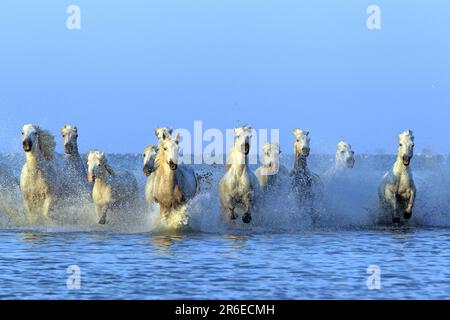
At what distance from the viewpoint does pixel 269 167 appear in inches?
982

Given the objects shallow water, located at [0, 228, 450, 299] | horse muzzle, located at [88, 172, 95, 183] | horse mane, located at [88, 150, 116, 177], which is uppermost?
horse mane, located at [88, 150, 116, 177]

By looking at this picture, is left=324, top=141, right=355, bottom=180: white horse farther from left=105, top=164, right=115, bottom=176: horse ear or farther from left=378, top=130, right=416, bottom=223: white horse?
left=105, top=164, right=115, bottom=176: horse ear

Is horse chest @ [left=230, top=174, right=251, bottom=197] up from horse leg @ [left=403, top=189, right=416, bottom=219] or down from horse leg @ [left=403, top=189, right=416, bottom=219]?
up

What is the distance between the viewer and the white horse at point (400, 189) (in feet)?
81.4

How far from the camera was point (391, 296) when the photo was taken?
52.4 feet

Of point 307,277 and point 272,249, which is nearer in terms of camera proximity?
point 307,277

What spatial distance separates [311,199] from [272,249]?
478 centimetres

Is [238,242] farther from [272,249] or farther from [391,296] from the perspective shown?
[391,296]

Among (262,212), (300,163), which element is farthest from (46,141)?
(300,163)

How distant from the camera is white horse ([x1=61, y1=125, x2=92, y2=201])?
2436 centimetres

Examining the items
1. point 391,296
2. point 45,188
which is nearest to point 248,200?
point 45,188

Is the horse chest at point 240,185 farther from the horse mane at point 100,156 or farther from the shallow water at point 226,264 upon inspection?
the horse mane at point 100,156

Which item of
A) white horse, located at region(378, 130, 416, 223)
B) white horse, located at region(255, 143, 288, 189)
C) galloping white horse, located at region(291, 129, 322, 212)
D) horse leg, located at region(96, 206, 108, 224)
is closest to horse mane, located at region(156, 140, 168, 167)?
horse leg, located at region(96, 206, 108, 224)

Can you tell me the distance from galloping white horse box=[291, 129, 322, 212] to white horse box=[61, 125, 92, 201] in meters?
3.90
